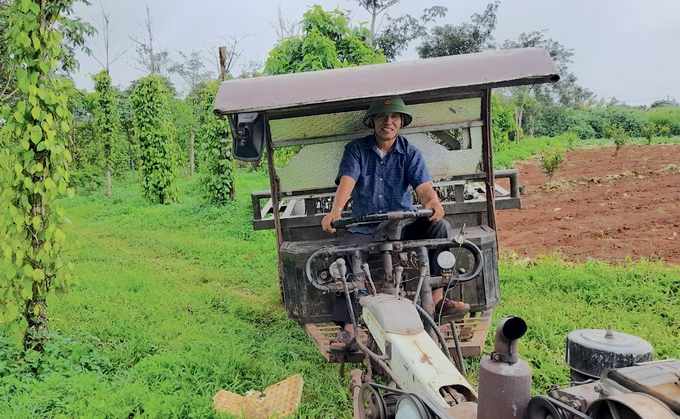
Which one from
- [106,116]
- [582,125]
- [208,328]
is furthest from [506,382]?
[582,125]

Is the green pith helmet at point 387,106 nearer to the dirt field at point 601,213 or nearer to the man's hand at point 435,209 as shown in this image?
the man's hand at point 435,209

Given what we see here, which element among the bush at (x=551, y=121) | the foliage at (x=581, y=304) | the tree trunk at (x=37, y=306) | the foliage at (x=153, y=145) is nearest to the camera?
the tree trunk at (x=37, y=306)

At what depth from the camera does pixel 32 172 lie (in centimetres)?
376

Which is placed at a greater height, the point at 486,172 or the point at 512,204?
the point at 486,172

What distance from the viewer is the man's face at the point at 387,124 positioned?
145 inches

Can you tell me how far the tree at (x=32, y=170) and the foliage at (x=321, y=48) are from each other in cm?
385

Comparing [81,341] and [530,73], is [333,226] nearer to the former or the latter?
[530,73]

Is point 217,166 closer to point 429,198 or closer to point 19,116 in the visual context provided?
point 19,116

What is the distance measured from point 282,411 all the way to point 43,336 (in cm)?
211

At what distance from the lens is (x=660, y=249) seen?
743cm

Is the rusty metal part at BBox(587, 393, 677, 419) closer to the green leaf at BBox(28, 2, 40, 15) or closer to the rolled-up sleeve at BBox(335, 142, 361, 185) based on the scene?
the rolled-up sleeve at BBox(335, 142, 361, 185)

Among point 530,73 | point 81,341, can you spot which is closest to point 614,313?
point 530,73

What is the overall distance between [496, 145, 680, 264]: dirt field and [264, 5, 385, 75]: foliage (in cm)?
383

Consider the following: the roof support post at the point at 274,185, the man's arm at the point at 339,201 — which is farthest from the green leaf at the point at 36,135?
the man's arm at the point at 339,201
